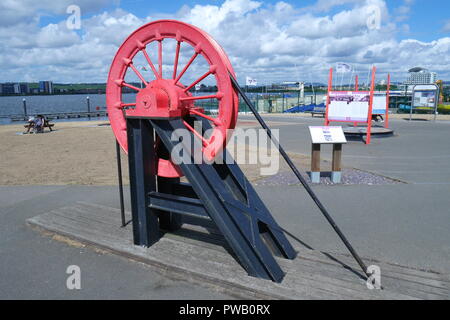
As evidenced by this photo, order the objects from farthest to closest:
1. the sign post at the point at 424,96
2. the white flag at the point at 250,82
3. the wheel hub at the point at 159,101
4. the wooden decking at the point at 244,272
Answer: the white flag at the point at 250,82, the sign post at the point at 424,96, the wheel hub at the point at 159,101, the wooden decking at the point at 244,272

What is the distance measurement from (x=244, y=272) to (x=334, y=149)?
438 centimetres

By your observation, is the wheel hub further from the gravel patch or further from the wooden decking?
the gravel patch

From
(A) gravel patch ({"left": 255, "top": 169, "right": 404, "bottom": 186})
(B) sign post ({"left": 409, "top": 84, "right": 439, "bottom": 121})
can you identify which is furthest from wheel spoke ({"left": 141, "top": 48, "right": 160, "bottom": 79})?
(B) sign post ({"left": 409, "top": 84, "right": 439, "bottom": 121})

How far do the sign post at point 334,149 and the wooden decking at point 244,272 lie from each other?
3.24 m

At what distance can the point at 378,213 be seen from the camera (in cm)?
521

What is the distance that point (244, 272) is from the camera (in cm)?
334

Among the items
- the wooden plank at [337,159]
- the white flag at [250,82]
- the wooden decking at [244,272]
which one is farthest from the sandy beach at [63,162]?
the white flag at [250,82]

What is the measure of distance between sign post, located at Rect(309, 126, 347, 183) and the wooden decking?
3.24 m

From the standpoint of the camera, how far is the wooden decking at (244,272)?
2.99 metres

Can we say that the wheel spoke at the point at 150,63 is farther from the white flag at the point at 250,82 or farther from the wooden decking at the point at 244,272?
the white flag at the point at 250,82

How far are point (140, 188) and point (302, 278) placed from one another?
202cm

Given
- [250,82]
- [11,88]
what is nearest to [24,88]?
[11,88]

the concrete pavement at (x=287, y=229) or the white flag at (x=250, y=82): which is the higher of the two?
the white flag at (x=250, y=82)
